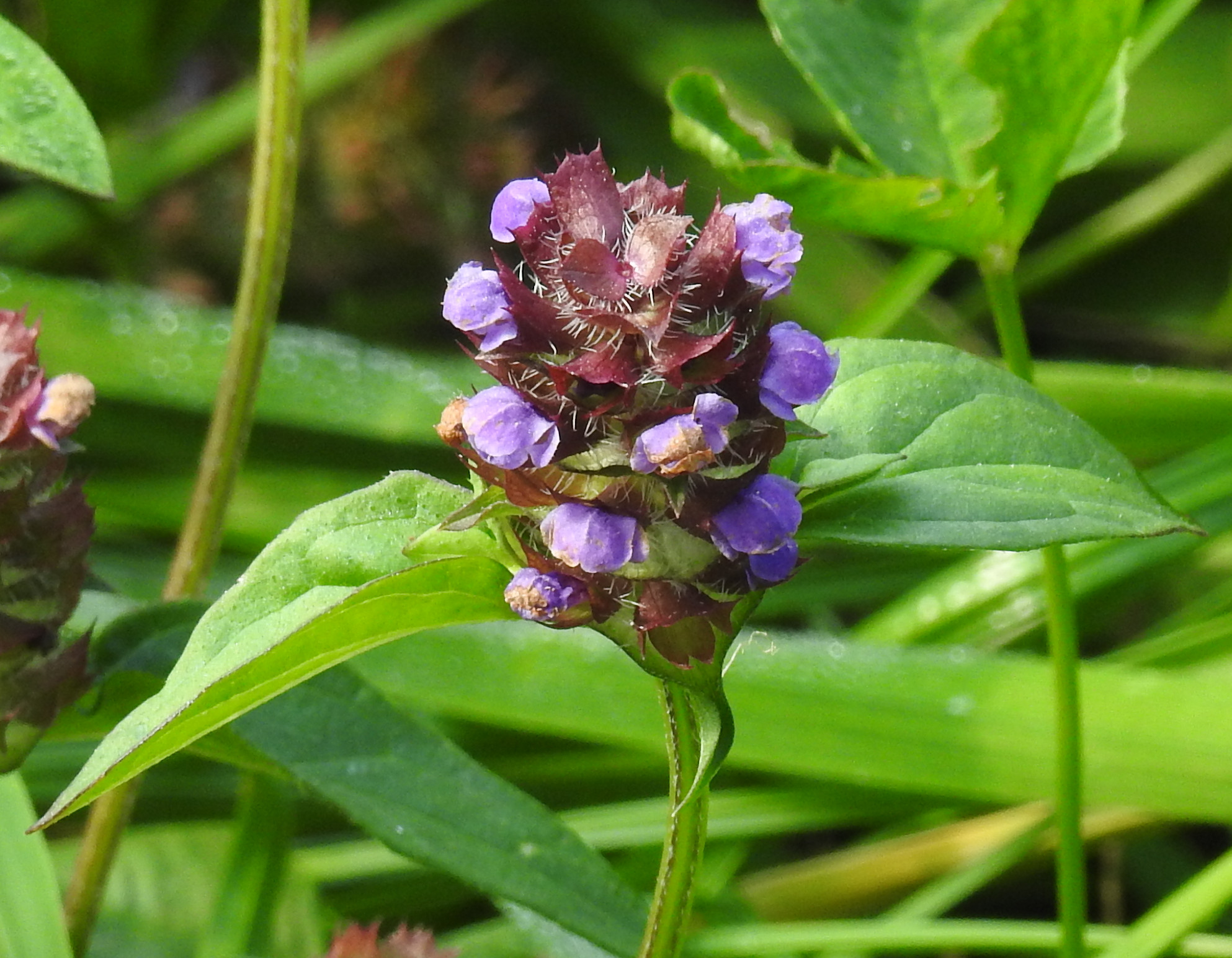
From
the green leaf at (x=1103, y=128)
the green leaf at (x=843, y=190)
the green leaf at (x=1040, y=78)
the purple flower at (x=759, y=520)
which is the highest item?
the green leaf at (x=1103, y=128)

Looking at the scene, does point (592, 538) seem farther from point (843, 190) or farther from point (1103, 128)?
point (1103, 128)

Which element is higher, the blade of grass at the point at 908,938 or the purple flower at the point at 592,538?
the blade of grass at the point at 908,938

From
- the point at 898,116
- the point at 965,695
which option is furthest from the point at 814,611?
the point at 898,116

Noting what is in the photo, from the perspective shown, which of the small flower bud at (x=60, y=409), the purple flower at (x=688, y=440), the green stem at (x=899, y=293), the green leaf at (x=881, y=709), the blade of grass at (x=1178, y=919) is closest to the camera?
the purple flower at (x=688, y=440)

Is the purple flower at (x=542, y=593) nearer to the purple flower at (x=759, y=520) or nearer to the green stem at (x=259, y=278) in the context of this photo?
the purple flower at (x=759, y=520)

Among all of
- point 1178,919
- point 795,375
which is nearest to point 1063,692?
point 1178,919

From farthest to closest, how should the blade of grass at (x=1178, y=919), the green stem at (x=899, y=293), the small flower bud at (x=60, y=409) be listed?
the green stem at (x=899, y=293)
the blade of grass at (x=1178, y=919)
the small flower bud at (x=60, y=409)

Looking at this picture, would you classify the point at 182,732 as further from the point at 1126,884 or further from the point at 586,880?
the point at 1126,884

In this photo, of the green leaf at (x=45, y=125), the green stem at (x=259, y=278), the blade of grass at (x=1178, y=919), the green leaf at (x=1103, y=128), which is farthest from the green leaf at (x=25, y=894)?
the green leaf at (x=1103, y=128)
